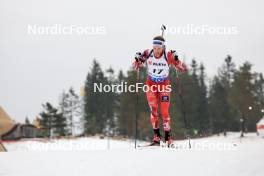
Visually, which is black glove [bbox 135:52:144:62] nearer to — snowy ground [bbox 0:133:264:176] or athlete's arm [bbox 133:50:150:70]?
athlete's arm [bbox 133:50:150:70]

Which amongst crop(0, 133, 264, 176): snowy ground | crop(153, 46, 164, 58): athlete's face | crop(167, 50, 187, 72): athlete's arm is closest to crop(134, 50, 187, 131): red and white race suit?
crop(167, 50, 187, 72): athlete's arm

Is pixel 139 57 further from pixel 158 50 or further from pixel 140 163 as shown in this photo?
pixel 140 163

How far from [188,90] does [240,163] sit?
4218 centimetres

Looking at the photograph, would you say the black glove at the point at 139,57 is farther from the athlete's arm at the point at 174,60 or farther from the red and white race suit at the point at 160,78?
the athlete's arm at the point at 174,60

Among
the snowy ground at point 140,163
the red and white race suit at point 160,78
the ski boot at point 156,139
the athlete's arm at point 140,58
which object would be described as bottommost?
the snowy ground at point 140,163

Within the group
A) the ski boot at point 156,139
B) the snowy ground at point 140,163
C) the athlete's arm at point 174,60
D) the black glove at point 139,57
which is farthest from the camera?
the black glove at point 139,57

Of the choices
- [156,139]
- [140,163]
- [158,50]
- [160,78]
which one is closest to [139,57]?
[158,50]

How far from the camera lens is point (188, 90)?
47.8m

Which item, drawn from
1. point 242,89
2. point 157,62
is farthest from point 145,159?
point 242,89

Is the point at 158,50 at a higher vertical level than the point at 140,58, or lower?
higher

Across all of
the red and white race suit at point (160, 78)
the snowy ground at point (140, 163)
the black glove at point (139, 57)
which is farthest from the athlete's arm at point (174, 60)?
the snowy ground at point (140, 163)

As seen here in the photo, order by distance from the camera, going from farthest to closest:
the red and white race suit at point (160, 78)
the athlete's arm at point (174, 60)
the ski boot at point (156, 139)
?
the athlete's arm at point (174, 60) → the red and white race suit at point (160, 78) → the ski boot at point (156, 139)

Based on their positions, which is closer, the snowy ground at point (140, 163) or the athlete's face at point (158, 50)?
the snowy ground at point (140, 163)

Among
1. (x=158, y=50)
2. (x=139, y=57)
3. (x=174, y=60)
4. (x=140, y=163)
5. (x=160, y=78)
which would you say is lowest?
(x=140, y=163)
